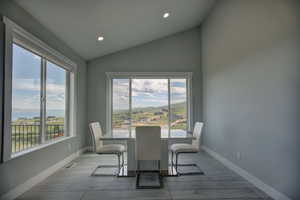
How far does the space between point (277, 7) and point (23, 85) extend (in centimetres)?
359

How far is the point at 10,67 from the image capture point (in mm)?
2607

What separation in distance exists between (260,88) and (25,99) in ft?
11.3

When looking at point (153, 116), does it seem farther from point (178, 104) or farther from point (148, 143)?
point (148, 143)

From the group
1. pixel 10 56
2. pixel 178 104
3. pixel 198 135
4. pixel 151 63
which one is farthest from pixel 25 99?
pixel 178 104

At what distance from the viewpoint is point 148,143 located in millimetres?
3457

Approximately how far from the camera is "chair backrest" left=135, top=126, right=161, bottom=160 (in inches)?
136

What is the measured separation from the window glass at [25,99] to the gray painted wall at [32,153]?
222 millimetres

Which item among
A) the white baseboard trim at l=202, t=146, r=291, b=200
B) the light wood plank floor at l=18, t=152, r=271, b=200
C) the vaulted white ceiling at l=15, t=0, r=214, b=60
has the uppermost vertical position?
the vaulted white ceiling at l=15, t=0, r=214, b=60

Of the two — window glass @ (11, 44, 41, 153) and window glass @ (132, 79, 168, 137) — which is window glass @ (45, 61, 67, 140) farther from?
window glass @ (132, 79, 168, 137)

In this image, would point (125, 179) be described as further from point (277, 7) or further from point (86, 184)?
point (277, 7)

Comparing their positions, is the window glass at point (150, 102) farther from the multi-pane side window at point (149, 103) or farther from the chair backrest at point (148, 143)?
the chair backrest at point (148, 143)

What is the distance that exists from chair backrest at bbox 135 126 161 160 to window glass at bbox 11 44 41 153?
1661 mm

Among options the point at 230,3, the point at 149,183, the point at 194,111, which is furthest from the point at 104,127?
the point at 230,3

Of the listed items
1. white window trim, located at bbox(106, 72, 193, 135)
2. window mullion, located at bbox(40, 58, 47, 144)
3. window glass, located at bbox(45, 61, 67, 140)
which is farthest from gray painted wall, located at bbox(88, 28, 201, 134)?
window mullion, located at bbox(40, 58, 47, 144)
